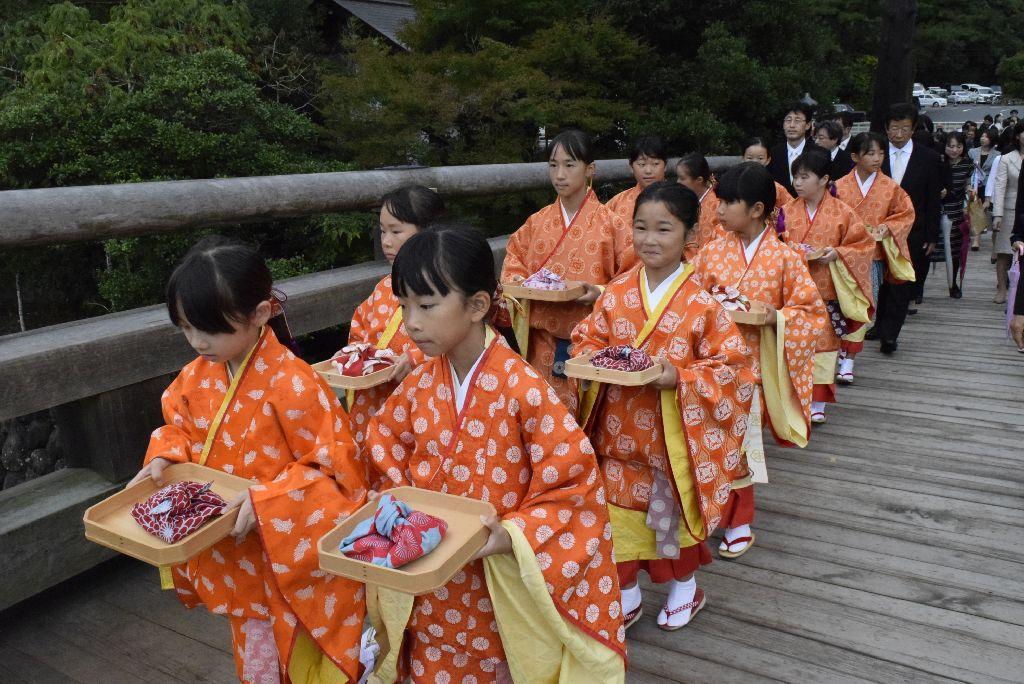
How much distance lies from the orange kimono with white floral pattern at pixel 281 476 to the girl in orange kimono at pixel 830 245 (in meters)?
4.68

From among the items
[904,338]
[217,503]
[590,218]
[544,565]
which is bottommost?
[904,338]

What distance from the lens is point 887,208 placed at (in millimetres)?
7762

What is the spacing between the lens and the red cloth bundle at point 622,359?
3232mm

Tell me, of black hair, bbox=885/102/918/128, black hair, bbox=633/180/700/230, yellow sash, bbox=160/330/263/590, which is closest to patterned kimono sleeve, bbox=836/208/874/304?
black hair, bbox=885/102/918/128

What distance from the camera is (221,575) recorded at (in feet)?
8.97

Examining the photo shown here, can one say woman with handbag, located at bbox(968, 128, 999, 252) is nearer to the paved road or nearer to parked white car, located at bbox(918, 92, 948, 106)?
the paved road

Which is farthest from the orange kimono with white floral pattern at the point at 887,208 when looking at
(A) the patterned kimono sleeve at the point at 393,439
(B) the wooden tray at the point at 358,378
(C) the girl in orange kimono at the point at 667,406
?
(A) the patterned kimono sleeve at the point at 393,439

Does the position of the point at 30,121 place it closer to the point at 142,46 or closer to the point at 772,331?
the point at 142,46

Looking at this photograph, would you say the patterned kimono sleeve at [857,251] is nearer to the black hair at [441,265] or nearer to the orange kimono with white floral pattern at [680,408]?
the orange kimono with white floral pattern at [680,408]

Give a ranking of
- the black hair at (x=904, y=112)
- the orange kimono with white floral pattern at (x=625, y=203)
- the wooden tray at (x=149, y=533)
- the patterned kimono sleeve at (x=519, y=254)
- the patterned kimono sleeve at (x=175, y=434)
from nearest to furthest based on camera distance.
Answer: the wooden tray at (x=149, y=533) → the patterned kimono sleeve at (x=175, y=434) → the patterned kimono sleeve at (x=519, y=254) → the orange kimono with white floral pattern at (x=625, y=203) → the black hair at (x=904, y=112)

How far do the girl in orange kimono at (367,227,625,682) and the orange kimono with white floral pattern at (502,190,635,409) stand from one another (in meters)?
2.24

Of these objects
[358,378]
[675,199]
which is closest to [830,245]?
[675,199]

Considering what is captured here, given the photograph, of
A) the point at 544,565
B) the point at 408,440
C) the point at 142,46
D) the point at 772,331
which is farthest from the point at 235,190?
the point at 142,46

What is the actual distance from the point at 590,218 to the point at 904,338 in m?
5.51
